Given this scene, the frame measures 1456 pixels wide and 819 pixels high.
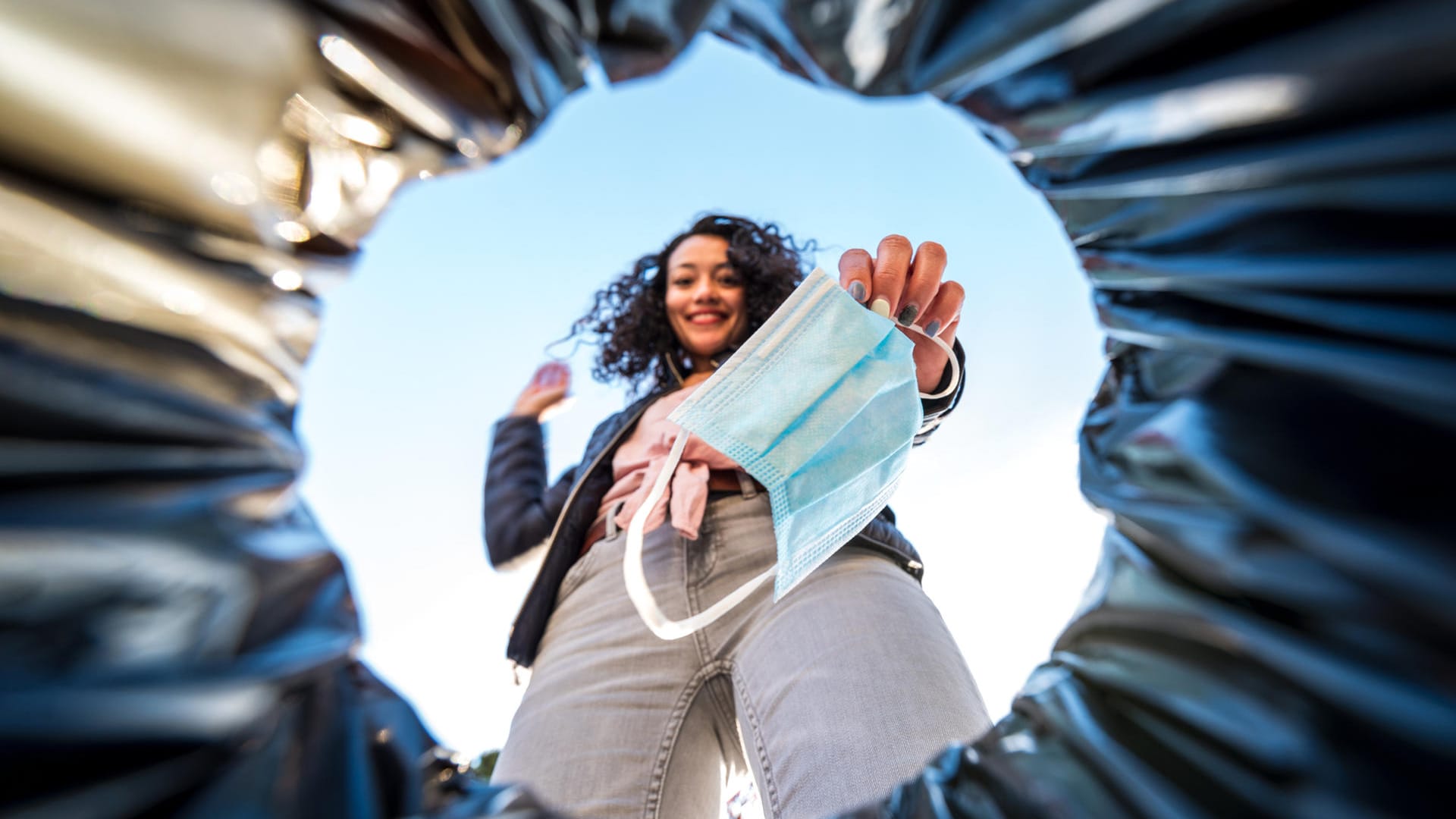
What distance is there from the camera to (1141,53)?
0.94 ft

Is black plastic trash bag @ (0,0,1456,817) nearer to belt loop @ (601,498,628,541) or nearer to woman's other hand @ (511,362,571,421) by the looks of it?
belt loop @ (601,498,628,541)

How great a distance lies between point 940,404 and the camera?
105cm

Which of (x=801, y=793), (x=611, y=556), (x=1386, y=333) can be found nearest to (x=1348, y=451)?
(x=1386, y=333)

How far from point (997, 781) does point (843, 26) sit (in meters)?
0.38

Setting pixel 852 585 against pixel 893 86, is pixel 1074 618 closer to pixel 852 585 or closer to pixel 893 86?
pixel 893 86

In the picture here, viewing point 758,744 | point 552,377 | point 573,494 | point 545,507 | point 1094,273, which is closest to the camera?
point 1094,273

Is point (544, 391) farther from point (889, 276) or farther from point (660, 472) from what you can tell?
point (889, 276)

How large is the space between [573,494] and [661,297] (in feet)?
2.39

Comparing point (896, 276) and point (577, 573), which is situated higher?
point (896, 276)

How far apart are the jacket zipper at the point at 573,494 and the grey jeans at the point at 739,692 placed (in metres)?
0.08

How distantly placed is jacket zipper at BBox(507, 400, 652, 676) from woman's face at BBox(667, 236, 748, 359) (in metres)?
0.24

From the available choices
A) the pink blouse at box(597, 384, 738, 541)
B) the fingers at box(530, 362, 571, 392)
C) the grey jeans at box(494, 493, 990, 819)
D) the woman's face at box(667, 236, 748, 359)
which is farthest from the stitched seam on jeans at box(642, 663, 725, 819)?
the fingers at box(530, 362, 571, 392)

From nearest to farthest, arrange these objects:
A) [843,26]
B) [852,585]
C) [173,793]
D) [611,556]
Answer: [173,793]
[843,26]
[852,585]
[611,556]

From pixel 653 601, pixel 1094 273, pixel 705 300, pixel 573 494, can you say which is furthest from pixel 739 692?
pixel 705 300
